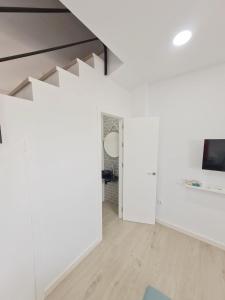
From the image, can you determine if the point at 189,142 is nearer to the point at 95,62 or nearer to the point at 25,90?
the point at 95,62

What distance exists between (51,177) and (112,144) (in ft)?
6.89

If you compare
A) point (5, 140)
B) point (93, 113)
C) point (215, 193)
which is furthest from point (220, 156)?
point (5, 140)

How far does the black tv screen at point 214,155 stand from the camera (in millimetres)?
1954

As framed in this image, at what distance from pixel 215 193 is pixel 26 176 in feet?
8.09

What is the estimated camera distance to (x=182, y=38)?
1.62 metres

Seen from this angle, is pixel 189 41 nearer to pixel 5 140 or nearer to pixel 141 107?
pixel 141 107

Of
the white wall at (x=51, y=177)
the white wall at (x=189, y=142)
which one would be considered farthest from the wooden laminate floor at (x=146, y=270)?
the white wall at (x=189, y=142)

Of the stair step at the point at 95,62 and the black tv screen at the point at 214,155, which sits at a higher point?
the stair step at the point at 95,62

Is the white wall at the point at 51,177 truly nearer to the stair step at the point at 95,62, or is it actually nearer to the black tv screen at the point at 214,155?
the stair step at the point at 95,62

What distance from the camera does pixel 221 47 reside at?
1735 mm

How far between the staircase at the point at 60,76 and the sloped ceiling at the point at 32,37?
69 centimetres

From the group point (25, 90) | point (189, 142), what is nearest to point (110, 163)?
point (189, 142)

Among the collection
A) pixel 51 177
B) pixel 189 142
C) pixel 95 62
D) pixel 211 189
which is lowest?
pixel 211 189

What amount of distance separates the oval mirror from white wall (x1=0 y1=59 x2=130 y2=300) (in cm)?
123
